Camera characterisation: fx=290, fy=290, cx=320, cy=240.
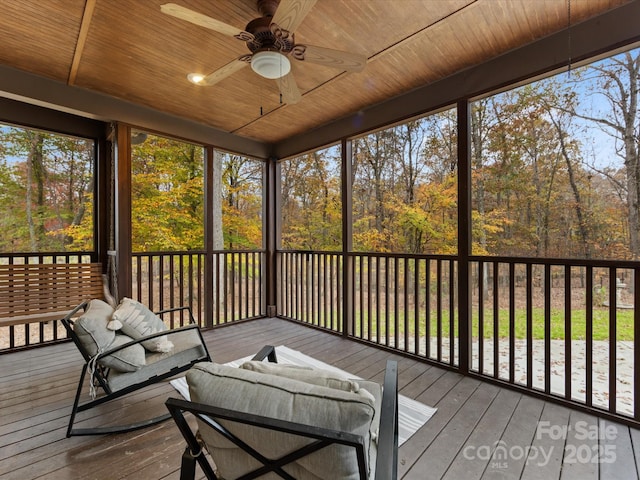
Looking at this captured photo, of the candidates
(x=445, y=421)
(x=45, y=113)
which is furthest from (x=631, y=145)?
(x=45, y=113)

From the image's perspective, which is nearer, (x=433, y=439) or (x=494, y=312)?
(x=433, y=439)

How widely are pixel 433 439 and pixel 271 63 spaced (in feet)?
8.77

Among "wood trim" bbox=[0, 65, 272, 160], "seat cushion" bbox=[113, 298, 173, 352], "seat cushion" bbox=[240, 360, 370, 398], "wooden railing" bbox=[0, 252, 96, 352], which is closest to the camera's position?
"seat cushion" bbox=[240, 360, 370, 398]

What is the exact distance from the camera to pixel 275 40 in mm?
1936

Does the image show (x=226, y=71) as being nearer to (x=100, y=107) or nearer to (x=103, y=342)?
(x=100, y=107)

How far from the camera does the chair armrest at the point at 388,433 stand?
0.83 m

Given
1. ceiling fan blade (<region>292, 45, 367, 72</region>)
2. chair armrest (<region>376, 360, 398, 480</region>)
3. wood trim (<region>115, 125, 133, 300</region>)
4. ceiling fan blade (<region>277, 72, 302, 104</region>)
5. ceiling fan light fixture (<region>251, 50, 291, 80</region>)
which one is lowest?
chair armrest (<region>376, 360, 398, 480</region>)

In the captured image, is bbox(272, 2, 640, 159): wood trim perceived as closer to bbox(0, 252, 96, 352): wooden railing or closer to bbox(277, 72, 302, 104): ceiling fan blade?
bbox(277, 72, 302, 104): ceiling fan blade

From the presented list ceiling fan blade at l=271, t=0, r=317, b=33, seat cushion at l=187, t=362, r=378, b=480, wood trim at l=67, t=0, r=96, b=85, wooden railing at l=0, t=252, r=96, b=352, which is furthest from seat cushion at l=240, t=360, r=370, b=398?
wooden railing at l=0, t=252, r=96, b=352

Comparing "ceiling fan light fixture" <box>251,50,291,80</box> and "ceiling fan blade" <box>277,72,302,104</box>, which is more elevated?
"ceiling fan blade" <box>277,72,302,104</box>

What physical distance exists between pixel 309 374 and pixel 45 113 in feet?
14.6

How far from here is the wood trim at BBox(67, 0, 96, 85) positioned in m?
2.00

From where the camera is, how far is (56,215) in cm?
519

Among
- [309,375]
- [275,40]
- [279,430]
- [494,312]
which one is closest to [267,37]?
[275,40]
